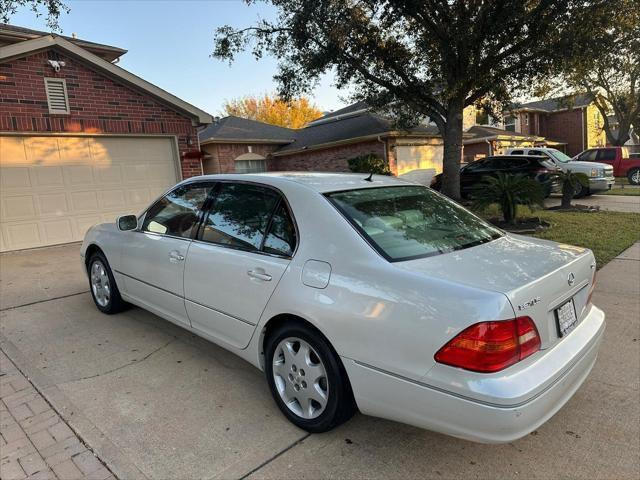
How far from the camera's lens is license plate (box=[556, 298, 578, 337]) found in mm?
2428

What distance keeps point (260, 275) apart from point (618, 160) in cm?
2306

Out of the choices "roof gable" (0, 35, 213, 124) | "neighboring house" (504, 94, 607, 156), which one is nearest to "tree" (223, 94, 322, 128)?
"neighboring house" (504, 94, 607, 156)

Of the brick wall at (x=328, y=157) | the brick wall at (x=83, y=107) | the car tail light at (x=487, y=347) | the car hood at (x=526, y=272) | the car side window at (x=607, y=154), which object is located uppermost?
the brick wall at (x=83, y=107)

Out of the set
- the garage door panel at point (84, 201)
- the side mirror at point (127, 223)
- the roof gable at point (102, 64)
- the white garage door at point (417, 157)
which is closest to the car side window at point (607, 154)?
the white garage door at point (417, 157)

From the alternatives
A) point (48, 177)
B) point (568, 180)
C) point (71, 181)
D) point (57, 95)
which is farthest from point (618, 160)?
point (48, 177)

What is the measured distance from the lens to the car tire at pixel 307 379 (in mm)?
2557

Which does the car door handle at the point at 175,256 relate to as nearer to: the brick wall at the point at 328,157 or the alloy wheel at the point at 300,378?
the alloy wheel at the point at 300,378

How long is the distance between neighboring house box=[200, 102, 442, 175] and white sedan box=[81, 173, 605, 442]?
542 inches

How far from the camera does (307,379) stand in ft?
8.87

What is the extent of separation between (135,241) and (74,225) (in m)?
6.20

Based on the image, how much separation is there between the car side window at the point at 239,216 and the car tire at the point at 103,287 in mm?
1744

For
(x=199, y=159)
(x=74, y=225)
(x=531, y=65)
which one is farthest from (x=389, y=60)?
(x=74, y=225)

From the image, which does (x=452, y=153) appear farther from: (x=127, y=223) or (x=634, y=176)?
(x=634, y=176)

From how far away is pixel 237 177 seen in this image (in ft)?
11.6
